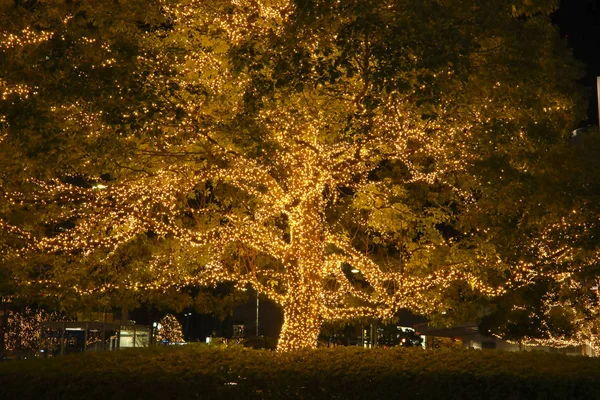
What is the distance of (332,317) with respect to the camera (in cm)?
1585

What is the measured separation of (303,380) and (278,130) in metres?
5.42

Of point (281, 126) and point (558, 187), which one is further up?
point (281, 126)

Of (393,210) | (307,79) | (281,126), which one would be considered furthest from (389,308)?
(307,79)

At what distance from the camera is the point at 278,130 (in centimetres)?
1374

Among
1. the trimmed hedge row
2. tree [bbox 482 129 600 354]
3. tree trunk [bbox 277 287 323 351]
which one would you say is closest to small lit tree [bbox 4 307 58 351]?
tree trunk [bbox 277 287 323 351]

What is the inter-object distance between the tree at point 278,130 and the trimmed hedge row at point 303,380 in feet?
11.9

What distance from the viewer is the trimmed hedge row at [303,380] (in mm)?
9281

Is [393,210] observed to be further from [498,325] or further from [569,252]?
[498,325]

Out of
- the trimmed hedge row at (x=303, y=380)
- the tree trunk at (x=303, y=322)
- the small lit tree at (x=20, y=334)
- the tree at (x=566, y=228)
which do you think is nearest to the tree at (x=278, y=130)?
the tree trunk at (x=303, y=322)

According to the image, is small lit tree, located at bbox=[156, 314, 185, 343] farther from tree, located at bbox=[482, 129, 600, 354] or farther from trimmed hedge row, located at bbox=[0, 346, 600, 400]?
trimmed hedge row, located at bbox=[0, 346, 600, 400]

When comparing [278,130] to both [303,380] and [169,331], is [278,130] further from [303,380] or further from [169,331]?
[169,331]

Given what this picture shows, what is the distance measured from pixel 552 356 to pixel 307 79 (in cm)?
534

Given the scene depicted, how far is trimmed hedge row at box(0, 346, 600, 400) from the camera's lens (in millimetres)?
9281

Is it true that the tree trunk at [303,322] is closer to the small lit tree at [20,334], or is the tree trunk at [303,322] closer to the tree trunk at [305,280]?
the tree trunk at [305,280]
